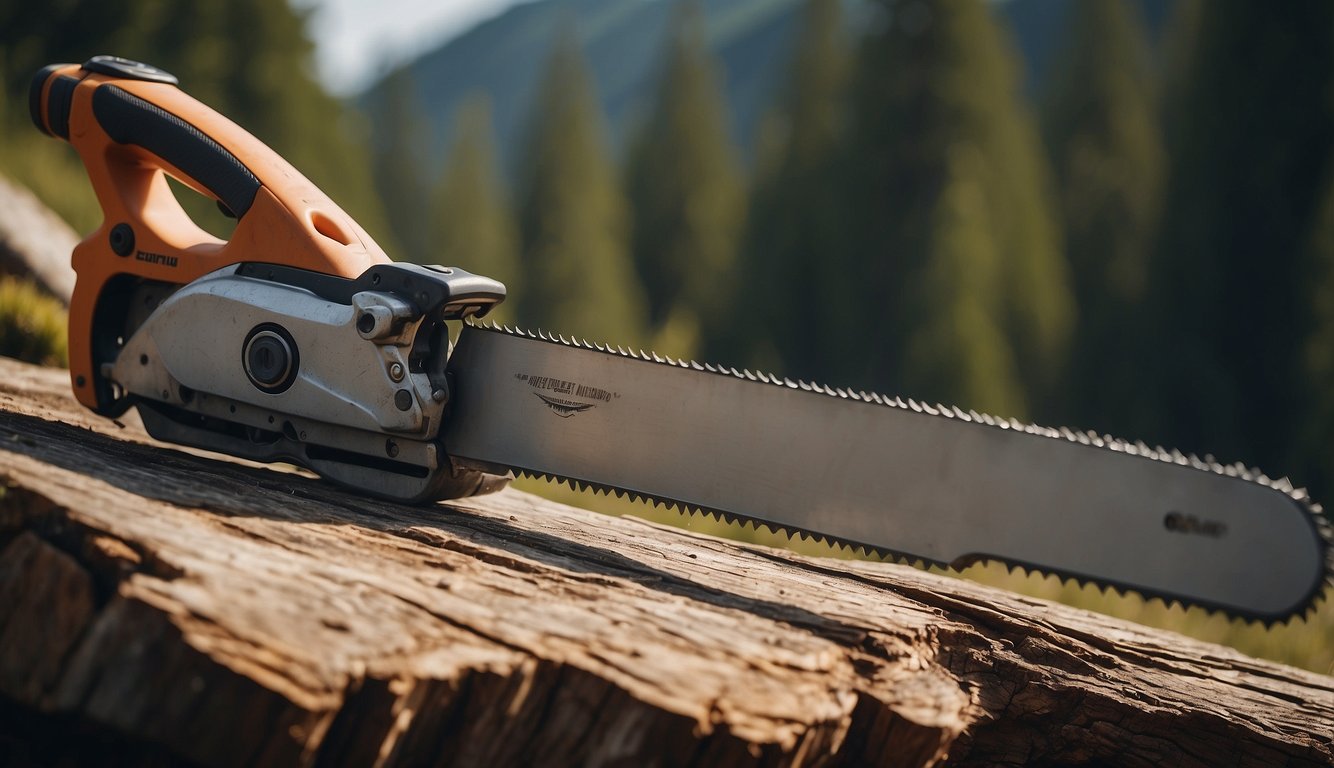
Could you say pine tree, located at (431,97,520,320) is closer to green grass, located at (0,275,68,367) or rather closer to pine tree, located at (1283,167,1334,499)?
pine tree, located at (1283,167,1334,499)

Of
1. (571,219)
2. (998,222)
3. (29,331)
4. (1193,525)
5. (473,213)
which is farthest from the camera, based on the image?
(473,213)

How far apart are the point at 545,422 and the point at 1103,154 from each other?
22.3 metres

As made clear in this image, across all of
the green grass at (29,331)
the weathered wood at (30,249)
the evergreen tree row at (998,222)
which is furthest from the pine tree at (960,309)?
the green grass at (29,331)

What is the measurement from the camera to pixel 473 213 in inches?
1334

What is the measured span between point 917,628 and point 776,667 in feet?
1.72

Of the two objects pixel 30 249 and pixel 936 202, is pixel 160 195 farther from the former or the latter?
pixel 936 202

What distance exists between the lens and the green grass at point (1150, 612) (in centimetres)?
587

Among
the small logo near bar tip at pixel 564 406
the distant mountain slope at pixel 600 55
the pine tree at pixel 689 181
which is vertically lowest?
the small logo near bar tip at pixel 564 406

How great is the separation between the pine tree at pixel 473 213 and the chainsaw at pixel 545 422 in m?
28.2

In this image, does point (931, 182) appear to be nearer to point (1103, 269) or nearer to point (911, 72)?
point (911, 72)

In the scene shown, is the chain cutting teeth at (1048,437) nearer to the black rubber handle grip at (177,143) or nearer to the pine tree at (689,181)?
the black rubber handle grip at (177,143)

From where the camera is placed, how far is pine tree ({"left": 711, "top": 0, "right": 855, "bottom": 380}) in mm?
21906

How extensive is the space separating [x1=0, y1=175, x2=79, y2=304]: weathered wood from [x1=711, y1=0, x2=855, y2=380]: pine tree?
15.9 metres

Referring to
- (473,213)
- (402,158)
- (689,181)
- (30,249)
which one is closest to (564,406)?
(30,249)
